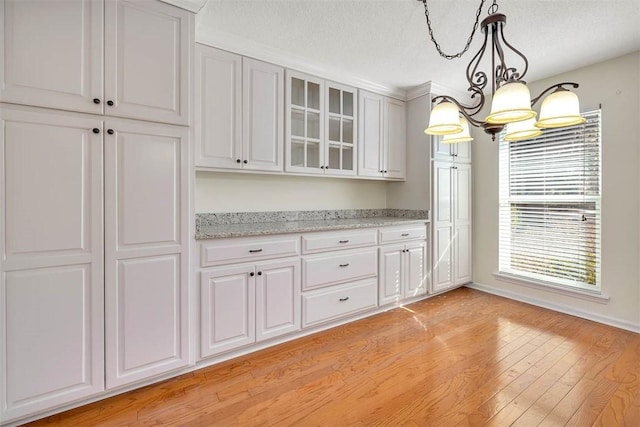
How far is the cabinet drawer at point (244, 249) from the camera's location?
2059 millimetres

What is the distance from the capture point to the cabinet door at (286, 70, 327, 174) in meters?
2.76

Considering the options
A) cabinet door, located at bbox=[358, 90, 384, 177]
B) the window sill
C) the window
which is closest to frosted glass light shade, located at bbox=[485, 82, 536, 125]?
cabinet door, located at bbox=[358, 90, 384, 177]

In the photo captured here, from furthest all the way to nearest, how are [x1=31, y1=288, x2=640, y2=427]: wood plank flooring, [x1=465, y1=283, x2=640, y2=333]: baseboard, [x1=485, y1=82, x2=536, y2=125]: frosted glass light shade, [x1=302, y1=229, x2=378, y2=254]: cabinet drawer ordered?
[x1=465, y1=283, x2=640, y2=333]: baseboard < [x1=302, y1=229, x2=378, y2=254]: cabinet drawer < [x1=31, y1=288, x2=640, y2=427]: wood plank flooring < [x1=485, y1=82, x2=536, y2=125]: frosted glass light shade

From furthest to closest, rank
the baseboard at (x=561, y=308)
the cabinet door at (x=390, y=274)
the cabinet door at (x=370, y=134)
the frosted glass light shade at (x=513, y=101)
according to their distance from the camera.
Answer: the cabinet door at (x=370, y=134) < the cabinet door at (x=390, y=274) < the baseboard at (x=561, y=308) < the frosted glass light shade at (x=513, y=101)

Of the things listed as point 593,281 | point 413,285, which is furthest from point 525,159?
point 413,285

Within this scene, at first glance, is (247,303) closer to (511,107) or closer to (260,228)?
(260,228)

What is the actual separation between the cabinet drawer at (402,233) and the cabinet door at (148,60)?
2.00 m

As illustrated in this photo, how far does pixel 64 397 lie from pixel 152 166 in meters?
1.30

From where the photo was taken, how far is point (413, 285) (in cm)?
328

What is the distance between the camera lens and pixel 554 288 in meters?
3.11

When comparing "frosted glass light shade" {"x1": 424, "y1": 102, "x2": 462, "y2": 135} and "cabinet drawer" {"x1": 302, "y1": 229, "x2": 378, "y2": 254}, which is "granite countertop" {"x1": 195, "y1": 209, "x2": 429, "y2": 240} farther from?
"frosted glass light shade" {"x1": 424, "y1": 102, "x2": 462, "y2": 135}

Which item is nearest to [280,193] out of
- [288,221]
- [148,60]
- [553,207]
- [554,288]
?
[288,221]

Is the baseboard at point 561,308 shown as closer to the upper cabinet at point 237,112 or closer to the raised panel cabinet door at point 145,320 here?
the upper cabinet at point 237,112

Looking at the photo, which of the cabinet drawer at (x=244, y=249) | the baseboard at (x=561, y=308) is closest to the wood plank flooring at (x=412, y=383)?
the baseboard at (x=561, y=308)
